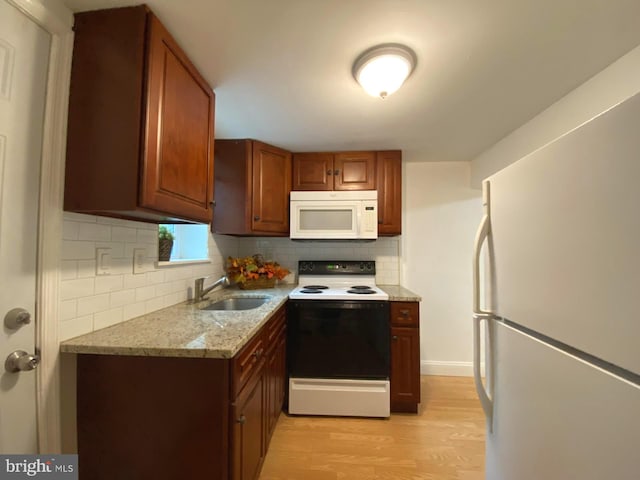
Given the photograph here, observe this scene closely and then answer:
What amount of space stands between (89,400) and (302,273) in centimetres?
181

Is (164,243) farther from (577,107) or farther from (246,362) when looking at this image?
(577,107)

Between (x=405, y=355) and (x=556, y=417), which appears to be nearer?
(x=556, y=417)

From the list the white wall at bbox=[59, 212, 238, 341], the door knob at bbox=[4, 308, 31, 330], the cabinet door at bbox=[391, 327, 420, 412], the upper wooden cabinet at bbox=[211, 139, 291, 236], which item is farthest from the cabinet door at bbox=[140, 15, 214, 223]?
the cabinet door at bbox=[391, 327, 420, 412]

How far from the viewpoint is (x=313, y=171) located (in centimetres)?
242

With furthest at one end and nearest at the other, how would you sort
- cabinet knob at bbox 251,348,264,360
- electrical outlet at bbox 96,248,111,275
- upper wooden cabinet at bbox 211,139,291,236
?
upper wooden cabinet at bbox 211,139,291,236
cabinet knob at bbox 251,348,264,360
electrical outlet at bbox 96,248,111,275

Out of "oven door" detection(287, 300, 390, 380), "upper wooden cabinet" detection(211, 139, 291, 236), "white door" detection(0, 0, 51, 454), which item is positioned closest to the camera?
"white door" detection(0, 0, 51, 454)

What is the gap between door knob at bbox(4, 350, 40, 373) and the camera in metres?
0.84

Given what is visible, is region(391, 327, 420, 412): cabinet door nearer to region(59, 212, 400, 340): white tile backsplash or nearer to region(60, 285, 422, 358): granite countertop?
region(60, 285, 422, 358): granite countertop

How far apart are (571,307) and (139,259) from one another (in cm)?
172

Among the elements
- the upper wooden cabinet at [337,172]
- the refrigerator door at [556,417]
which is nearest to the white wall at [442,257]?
the upper wooden cabinet at [337,172]

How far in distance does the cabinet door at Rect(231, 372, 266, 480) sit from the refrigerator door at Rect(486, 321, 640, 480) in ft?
3.20

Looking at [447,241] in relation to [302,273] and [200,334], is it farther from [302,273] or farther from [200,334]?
[200,334]

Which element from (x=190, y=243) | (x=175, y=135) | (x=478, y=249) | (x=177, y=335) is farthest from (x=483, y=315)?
(x=190, y=243)

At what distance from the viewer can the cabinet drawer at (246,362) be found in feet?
3.32
